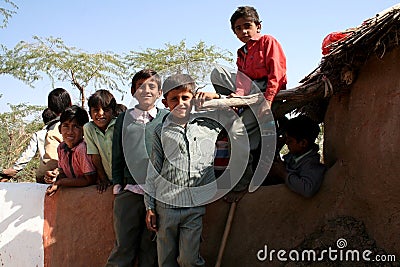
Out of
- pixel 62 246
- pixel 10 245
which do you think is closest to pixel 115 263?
pixel 62 246

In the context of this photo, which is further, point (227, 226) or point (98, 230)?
point (98, 230)

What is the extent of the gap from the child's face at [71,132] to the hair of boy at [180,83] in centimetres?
103

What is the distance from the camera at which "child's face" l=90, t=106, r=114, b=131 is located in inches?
145

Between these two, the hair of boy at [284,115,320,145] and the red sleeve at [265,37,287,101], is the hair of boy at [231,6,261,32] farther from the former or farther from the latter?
the hair of boy at [284,115,320,145]

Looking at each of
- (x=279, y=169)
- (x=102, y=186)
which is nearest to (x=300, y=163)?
(x=279, y=169)

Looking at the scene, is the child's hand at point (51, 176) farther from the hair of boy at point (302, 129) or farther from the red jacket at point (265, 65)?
the hair of boy at point (302, 129)

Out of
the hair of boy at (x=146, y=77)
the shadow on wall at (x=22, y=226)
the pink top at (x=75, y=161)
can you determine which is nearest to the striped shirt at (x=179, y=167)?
the hair of boy at (x=146, y=77)

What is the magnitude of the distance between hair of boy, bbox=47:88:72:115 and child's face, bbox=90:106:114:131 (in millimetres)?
944

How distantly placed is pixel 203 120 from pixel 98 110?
2.79 ft

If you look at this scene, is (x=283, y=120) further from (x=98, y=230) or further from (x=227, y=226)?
(x=98, y=230)

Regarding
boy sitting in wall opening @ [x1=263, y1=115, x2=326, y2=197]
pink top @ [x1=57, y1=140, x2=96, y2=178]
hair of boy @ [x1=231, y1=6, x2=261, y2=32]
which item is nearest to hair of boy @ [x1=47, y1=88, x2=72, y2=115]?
pink top @ [x1=57, y1=140, x2=96, y2=178]

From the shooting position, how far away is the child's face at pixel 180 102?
312 centimetres

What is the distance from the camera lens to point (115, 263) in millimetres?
3436

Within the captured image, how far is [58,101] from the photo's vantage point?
179 inches
